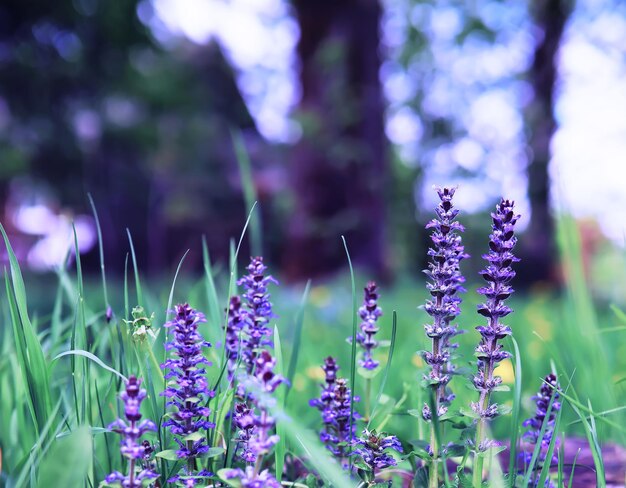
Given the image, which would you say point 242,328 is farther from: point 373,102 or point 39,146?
point 39,146

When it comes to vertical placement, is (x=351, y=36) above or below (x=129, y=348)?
above

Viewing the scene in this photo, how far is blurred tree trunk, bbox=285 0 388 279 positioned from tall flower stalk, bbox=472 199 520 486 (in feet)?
17.9

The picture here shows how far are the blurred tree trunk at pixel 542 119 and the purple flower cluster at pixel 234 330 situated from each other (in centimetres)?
923

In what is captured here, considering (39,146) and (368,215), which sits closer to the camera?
(368,215)

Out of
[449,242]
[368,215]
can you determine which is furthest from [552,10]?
[449,242]

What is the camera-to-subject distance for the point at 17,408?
4.09 feet

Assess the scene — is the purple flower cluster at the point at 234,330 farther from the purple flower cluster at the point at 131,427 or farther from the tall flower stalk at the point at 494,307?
the tall flower stalk at the point at 494,307

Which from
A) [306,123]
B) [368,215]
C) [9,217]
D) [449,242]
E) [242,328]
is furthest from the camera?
[9,217]

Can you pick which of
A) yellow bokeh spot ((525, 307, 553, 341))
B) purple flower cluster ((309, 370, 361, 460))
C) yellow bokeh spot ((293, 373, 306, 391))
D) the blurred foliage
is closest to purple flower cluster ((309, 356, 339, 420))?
purple flower cluster ((309, 370, 361, 460))

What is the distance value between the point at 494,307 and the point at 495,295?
0.08ft

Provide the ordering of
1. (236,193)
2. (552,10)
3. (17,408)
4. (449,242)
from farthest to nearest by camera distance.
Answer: (236,193) → (552,10) → (17,408) → (449,242)

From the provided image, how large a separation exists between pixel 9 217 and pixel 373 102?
18.0 metres

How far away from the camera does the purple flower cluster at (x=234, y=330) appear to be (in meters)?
1.03

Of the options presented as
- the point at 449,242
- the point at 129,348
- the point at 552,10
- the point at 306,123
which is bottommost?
the point at 129,348
